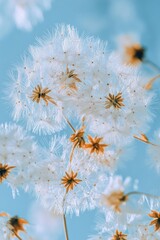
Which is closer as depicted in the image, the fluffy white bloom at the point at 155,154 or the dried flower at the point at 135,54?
the dried flower at the point at 135,54

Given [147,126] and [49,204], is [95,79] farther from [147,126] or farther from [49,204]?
[49,204]

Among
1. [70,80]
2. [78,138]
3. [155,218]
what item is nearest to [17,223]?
[78,138]

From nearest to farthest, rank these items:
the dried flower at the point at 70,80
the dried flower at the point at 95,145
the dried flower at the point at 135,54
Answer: the dried flower at the point at 135,54
the dried flower at the point at 95,145
the dried flower at the point at 70,80

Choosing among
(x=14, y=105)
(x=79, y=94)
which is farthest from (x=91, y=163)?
(x=14, y=105)

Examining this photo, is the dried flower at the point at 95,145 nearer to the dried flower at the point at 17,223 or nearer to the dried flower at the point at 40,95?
the dried flower at the point at 40,95

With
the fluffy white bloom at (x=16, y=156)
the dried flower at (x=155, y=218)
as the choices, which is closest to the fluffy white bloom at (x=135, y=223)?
the dried flower at (x=155, y=218)

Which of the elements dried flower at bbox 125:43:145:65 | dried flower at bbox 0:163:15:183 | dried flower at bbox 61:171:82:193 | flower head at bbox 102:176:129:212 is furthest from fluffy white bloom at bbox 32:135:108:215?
dried flower at bbox 125:43:145:65
